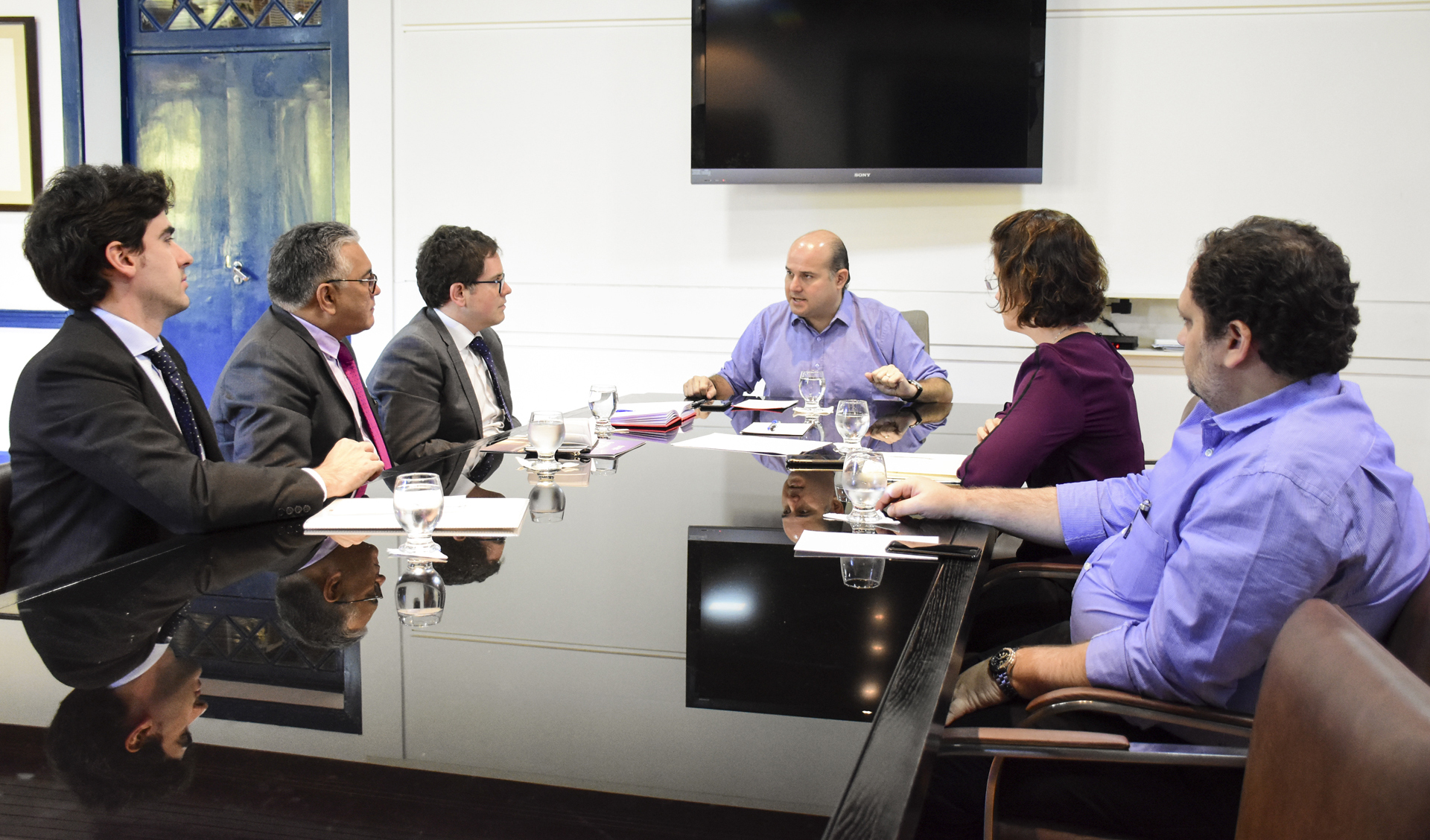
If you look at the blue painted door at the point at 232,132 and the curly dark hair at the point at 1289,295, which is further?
the blue painted door at the point at 232,132

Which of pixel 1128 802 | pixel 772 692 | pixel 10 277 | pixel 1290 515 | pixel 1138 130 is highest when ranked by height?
pixel 1138 130

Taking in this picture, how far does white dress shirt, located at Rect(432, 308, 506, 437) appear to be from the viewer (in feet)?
10.3

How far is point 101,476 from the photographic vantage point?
1.62m

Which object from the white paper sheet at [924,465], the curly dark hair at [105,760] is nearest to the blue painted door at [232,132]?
the white paper sheet at [924,465]

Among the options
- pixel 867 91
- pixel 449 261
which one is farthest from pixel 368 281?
pixel 867 91

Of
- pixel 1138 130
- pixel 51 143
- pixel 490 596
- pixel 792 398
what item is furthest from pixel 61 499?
pixel 51 143

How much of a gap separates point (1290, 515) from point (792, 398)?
2.66 meters

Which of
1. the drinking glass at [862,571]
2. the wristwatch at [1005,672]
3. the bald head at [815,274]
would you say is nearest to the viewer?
the drinking glass at [862,571]

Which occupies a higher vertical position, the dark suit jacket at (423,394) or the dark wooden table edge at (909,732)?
the dark suit jacket at (423,394)

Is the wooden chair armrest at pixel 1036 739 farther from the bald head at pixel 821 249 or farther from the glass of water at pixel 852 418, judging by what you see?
the bald head at pixel 821 249

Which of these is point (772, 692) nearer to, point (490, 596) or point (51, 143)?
point (490, 596)

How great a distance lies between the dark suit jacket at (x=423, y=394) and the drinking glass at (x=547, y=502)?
2.58 feet

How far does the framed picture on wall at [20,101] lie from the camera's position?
17.8 ft

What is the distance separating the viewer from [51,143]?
5469 millimetres
